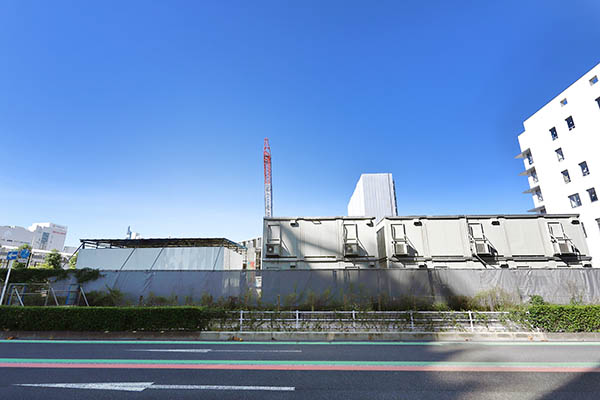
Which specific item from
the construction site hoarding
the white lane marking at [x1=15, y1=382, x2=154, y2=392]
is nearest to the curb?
the white lane marking at [x1=15, y1=382, x2=154, y2=392]

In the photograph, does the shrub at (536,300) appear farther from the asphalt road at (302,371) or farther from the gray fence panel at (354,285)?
the asphalt road at (302,371)

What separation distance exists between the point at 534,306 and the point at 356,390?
369 inches

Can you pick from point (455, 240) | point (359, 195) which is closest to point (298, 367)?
point (455, 240)

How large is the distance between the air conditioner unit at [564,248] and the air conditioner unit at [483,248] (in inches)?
145

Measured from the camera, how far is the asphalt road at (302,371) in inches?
191

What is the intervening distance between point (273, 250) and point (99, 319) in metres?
9.63

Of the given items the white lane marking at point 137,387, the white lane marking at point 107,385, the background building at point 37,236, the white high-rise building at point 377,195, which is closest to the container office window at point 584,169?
the white high-rise building at point 377,195

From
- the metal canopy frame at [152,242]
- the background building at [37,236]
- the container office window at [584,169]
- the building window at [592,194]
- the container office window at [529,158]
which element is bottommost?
the metal canopy frame at [152,242]

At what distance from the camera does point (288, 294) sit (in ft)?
41.2

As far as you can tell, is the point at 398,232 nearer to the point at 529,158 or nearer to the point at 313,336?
the point at 313,336

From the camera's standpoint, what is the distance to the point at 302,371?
615cm

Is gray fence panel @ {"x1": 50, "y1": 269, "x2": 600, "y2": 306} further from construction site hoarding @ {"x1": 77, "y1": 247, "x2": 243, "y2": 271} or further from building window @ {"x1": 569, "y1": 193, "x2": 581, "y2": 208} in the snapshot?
building window @ {"x1": 569, "y1": 193, "x2": 581, "y2": 208}

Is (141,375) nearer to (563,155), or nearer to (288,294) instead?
(288,294)

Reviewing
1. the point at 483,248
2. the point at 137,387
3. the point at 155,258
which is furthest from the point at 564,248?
the point at 155,258
